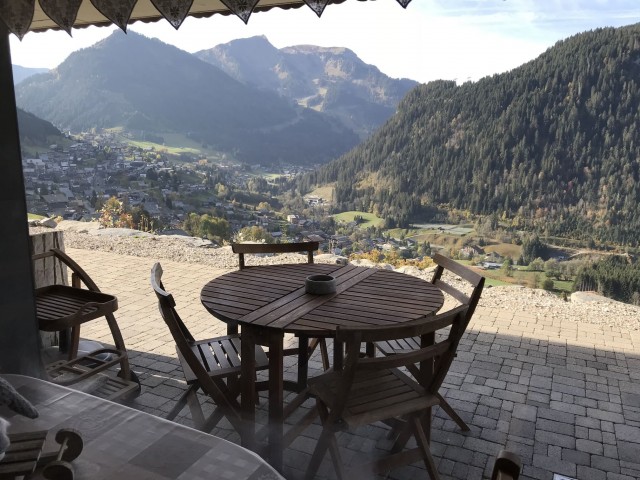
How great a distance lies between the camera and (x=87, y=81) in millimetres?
59719

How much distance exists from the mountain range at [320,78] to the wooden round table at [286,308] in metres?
71.0

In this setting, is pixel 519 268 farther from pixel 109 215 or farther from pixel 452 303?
pixel 452 303

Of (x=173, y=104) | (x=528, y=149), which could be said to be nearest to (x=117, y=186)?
(x=528, y=149)

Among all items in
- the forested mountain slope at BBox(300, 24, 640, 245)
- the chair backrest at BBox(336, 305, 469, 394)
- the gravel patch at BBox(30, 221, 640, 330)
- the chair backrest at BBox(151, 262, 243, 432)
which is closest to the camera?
the chair backrest at BBox(336, 305, 469, 394)

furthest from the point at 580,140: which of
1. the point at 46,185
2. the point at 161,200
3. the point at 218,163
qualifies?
the point at 46,185

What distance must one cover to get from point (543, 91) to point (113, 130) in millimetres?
44603

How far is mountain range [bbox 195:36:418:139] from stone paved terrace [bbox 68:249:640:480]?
69.6 m

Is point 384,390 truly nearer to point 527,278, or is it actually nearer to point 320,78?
point 527,278

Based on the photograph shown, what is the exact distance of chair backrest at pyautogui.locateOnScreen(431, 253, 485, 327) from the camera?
89.7 inches

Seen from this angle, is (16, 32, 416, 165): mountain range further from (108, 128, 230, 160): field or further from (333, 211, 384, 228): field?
(333, 211, 384, 228): field

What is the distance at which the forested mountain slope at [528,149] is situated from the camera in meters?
41.9

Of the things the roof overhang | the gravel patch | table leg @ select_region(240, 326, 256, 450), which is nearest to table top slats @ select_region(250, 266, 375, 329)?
table leg @ select_region(240, 326, 256, 450)

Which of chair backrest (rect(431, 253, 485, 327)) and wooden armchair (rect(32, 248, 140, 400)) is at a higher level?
chair backrest (rect(431, 253, 485, 327))

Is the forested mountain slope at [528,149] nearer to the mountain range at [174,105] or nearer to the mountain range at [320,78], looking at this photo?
the mountain range at [174,105]
